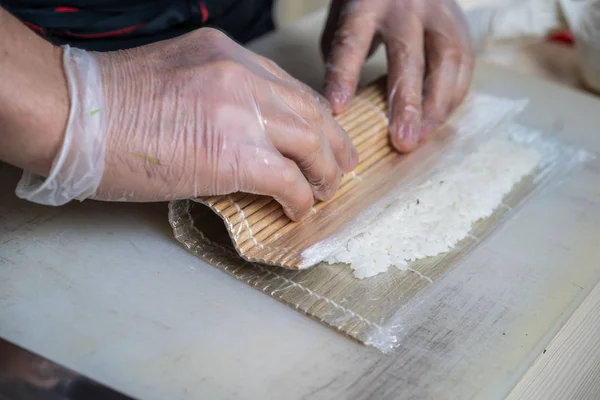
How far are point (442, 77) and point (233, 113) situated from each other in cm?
60

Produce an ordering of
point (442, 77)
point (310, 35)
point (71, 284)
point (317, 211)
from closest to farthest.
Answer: point (71, 284)
point (317, 211)
point (442, 77)
point (310, 35)

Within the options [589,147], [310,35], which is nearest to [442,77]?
[589,147]

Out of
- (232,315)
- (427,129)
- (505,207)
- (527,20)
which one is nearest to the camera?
(232,315)

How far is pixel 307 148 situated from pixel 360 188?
20 centimetres

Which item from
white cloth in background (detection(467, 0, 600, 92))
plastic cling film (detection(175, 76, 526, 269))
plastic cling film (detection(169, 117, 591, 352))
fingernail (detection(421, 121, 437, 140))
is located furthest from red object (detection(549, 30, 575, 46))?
plastic cling film (detection(169, 117, 591, 352))

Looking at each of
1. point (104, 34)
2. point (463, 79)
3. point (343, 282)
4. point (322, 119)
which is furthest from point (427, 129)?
point (104, 34)

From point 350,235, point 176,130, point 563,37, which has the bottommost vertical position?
point 563,37

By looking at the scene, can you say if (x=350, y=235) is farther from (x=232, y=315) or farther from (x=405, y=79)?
(x=405, y=79)

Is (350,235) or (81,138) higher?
→ (81,138)

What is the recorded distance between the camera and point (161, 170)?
89 centimetres

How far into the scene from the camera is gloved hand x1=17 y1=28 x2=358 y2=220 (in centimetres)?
86

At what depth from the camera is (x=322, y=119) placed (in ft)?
3.42

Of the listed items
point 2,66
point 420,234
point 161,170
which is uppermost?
point 2,66

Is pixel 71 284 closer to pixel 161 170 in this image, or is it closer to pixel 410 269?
pixel 161 170
